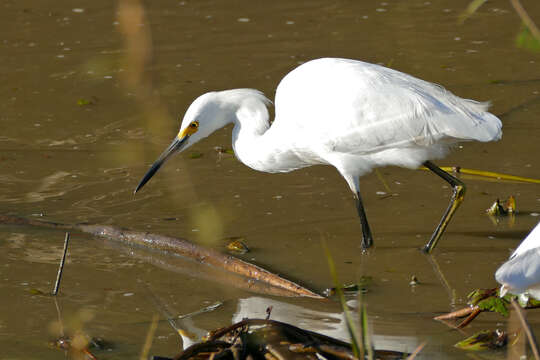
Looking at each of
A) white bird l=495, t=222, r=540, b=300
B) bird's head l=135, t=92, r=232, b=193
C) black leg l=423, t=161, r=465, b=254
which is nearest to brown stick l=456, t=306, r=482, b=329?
white bird l=495, t=222, r=540, b=300

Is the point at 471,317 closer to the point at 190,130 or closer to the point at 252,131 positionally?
the point at 252,131

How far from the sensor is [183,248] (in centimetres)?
455

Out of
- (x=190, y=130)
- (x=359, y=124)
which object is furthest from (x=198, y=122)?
(x=359, y=124)

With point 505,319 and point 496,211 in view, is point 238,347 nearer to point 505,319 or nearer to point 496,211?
point 505,319

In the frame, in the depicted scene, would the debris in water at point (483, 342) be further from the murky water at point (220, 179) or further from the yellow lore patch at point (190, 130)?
the yellow lore patch at point (190, 130)

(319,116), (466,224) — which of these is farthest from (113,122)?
(466,224)

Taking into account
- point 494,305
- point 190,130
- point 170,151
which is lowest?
point 170,151

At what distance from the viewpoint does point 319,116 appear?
476 cm

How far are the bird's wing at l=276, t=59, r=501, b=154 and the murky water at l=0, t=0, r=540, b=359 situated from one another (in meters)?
0.63

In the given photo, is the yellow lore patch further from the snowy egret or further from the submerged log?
the submerged log

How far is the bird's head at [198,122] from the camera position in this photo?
5.08 m

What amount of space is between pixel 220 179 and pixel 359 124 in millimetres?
1479

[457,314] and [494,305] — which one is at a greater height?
[494,305]

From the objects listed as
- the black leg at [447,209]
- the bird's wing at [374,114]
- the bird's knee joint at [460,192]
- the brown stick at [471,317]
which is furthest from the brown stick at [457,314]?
the bird's knee joint at [460,192]
